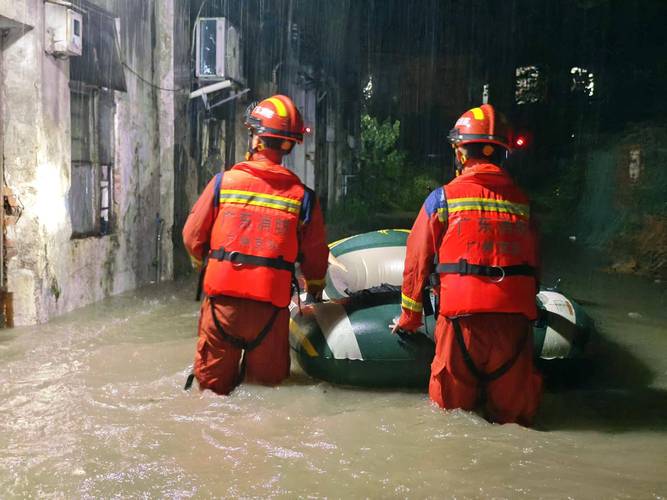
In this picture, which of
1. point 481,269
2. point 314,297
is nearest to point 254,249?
point 314,297

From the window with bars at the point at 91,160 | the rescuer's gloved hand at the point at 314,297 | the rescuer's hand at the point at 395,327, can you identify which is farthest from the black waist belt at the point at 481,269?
the window with bars at the point at 91,160

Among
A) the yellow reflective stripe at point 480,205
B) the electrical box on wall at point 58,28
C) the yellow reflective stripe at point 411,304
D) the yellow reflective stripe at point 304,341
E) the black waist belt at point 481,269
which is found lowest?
the yellow reflective stripe at point 304,341

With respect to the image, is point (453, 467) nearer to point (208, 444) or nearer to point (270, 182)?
point (208, 444)

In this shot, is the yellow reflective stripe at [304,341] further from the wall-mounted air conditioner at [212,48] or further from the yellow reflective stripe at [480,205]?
the wall-mounted air conditioner at [212,48]

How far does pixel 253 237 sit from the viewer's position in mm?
4309

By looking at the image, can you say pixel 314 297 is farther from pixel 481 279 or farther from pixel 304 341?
pixel 481 279

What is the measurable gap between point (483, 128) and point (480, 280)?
2.92ft

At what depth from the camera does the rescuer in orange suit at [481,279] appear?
13.1 ft

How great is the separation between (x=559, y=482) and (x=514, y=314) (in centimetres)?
98

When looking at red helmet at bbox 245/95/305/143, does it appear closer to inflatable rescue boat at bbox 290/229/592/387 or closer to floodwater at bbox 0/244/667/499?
inflatable rescue boat at bbox 290/229/592/387

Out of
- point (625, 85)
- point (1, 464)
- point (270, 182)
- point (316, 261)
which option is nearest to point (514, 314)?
point (316, 261)

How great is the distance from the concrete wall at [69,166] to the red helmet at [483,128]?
4246mm

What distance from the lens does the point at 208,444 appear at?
3807 millimetres

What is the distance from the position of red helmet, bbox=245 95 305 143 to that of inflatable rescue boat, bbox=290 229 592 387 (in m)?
1.19
